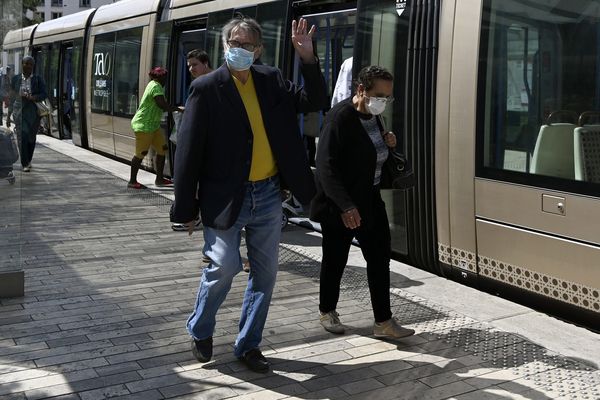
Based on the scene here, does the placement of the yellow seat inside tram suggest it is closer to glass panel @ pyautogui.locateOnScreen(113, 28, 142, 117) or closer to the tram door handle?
the tram door handle

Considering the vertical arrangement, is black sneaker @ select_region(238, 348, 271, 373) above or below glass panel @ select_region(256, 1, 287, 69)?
below

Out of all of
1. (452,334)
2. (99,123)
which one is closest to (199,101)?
(452,334)

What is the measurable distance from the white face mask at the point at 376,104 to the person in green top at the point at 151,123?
257 inches

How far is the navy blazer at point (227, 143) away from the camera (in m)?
3.80

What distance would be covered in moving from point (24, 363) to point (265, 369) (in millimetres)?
1281

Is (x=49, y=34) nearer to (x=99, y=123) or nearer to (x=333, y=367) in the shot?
(x=99, y=123)

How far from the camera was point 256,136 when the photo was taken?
3.87 m

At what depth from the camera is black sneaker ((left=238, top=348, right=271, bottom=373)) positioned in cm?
396

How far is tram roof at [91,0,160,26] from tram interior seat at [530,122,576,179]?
8360 millimetres

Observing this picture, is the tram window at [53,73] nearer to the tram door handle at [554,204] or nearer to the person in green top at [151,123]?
the person in green top at [151,123]

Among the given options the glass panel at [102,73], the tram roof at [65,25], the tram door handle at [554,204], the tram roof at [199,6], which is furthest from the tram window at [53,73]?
the tram door handle at [554,204]

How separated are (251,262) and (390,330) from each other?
100 cm

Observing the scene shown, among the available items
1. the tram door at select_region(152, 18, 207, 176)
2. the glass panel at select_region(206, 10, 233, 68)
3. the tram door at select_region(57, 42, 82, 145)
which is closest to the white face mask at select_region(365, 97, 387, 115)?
the glass panel at select_region(206, 10, 233, 68)

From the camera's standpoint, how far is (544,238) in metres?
4.73
